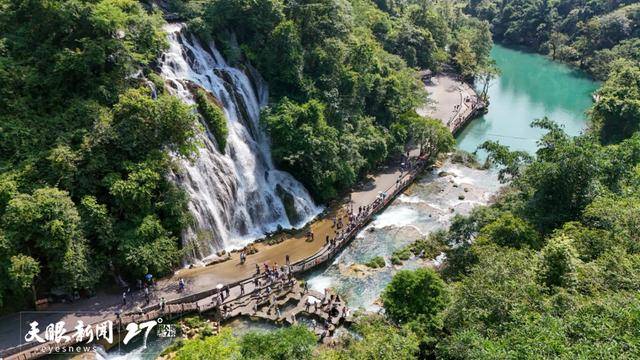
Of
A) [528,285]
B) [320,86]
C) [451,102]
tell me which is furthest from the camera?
[451,102]

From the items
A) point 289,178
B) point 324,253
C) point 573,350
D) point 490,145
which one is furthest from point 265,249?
point 573,350

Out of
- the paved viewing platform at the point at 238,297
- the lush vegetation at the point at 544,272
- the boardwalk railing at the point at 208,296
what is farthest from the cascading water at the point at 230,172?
the lush vegetation at the point at 544,272

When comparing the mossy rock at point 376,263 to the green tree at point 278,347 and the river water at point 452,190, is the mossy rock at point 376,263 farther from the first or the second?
the green tree at point 278,347

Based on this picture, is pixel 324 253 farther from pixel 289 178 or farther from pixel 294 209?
pixel 289 178

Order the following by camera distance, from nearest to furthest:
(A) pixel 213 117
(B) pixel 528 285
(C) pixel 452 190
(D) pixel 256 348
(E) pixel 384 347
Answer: (D) pixel 256 348 < (E) pixel 384 347 < (B) pixel 528 285 < (A) pixel 213 117 < (C) pixel 452 190

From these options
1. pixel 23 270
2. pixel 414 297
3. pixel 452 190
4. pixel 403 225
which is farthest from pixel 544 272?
pixel 23 270

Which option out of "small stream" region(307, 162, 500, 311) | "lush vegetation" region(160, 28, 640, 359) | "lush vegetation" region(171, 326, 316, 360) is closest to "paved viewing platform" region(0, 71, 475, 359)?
"small stream" region(307, 162, 500, 311)

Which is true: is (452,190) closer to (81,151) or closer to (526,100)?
(81,151)
